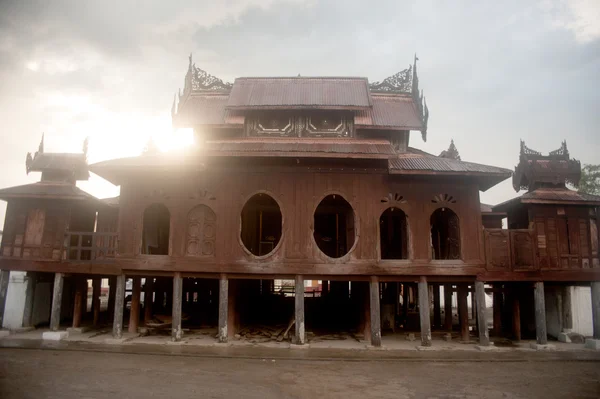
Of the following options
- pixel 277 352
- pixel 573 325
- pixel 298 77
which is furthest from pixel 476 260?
pixel 298 77

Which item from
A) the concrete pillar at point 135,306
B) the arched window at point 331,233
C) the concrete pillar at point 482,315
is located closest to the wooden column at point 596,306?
the concrete pillar at point 482,315

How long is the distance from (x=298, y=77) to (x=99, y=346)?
47.4 ft

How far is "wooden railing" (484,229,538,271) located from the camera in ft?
50.3

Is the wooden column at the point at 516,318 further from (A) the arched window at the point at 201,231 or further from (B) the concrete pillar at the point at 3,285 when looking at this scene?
(B) the concrete pillar at the point at 3,285

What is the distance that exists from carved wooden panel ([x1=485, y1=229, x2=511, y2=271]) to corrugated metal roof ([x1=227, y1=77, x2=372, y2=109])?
7340mm

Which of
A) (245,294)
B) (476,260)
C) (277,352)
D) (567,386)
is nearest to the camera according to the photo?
(567,386)

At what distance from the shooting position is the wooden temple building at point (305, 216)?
1492 centimetres

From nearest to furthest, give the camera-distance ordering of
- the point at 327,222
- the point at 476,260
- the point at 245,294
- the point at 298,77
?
the point at 476,260
the point at 245,294
the point at 298,77
the point at 327,222

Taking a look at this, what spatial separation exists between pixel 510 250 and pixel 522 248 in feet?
2.22

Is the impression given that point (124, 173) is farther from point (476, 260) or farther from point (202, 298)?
point (476, 260)

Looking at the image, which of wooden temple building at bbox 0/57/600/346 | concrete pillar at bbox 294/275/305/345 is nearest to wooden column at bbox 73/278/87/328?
wooden temple building at bbox 0/57/600/346

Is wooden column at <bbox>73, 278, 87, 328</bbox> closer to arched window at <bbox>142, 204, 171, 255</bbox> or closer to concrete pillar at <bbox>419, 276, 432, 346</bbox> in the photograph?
arched window at <bbox>142, 204, 171, 255</bbox>

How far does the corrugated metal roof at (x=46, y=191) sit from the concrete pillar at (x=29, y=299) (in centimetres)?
373

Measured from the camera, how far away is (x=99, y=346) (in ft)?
47.2
